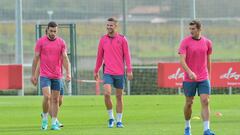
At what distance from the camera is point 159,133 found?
733 inches

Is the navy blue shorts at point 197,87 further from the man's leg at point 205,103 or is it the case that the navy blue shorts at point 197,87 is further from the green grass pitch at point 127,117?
the green grass pitch at point 127,117

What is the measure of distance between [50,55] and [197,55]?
373 cm

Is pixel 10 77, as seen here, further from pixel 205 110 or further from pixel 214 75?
pixel 205 110

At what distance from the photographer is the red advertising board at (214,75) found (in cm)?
3697

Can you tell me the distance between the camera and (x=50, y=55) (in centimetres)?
2039

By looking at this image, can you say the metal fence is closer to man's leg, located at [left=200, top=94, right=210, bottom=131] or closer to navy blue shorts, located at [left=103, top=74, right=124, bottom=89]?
navy blue shorts, located at [left=103, top=74, right=124, bottom=89]

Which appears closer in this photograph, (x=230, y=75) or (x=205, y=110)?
(x=205, y=110)

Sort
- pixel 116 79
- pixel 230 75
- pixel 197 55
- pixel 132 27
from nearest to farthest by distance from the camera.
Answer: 1. pixel 197 55
2. pixel 116 79
3. pixel 230 75
4. pixel 132 27

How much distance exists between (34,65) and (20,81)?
17.1m

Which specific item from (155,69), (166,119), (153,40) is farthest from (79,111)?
(153,40)

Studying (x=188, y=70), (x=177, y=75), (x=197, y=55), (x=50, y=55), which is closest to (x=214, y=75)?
(x=177, y=75)

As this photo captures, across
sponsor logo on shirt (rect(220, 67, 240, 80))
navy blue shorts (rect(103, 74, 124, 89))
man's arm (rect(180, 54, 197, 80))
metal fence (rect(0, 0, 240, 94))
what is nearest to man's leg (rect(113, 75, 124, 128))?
navy blue shorts (rect(103, 74, 124, 89))

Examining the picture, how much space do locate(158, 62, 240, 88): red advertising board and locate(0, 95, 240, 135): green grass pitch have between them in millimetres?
3228

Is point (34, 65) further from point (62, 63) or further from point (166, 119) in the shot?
point (166, 119)
